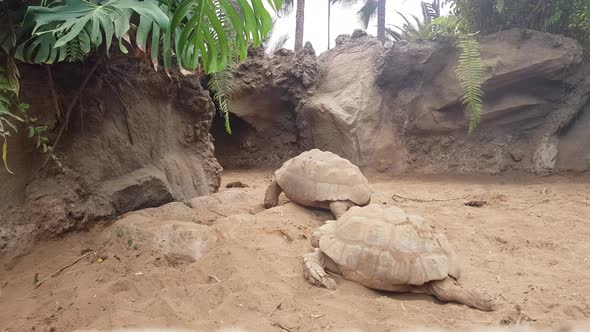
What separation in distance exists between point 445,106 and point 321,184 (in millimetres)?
4263

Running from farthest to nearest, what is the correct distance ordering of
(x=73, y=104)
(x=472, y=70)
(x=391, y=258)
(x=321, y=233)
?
(x=472, y=70) < (x=73, y=104) < (x=321, y=233) < (x=391, y=258)

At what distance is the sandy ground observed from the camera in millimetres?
2350

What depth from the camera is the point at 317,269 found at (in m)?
2.81

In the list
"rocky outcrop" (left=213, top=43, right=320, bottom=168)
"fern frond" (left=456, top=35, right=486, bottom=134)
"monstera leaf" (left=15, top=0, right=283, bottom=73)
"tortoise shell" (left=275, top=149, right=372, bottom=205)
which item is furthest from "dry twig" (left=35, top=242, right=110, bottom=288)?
"rocky outcrop" (left=213, top=43, right=320, bottom=168)

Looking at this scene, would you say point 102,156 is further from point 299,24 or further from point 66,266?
point 299,24

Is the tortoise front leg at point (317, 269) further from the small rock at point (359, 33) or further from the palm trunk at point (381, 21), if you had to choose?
the palm trunk at point (381, 21)

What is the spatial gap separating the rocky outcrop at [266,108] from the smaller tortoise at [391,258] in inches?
241

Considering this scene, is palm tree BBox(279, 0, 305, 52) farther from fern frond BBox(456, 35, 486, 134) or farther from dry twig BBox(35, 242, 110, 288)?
dry twig BBox(35, 242, 110, 288)

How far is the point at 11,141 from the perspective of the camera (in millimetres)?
3205

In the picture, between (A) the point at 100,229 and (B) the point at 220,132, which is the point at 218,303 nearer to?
(A) the point at 100,229

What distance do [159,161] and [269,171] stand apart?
4825 mm

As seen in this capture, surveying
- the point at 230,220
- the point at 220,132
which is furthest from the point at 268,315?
the point at 220,132

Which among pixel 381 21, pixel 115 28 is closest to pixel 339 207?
pixel 115 28

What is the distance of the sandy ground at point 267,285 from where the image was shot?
→ 2350 mm
